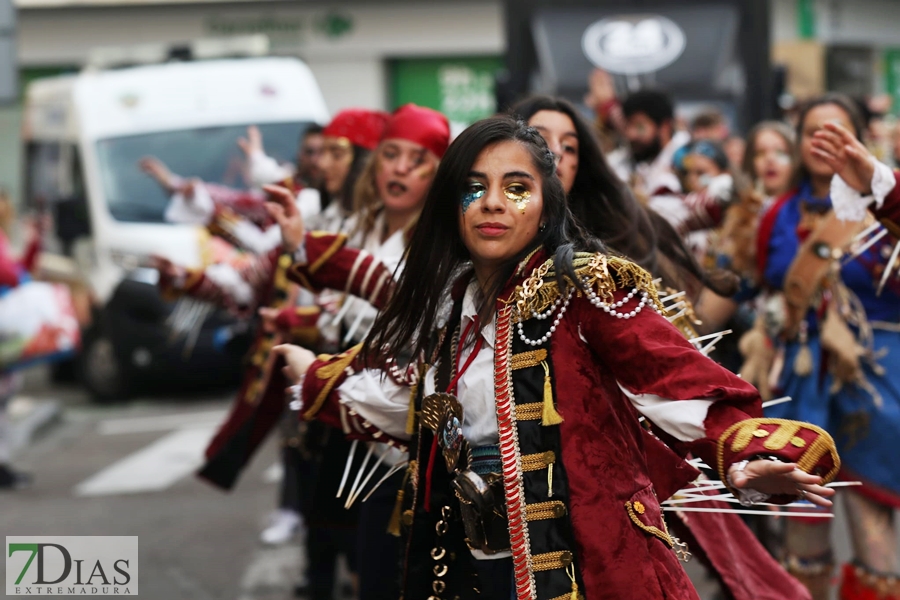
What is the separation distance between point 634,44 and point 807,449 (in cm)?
930

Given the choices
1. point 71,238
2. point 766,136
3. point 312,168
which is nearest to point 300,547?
point 312,168

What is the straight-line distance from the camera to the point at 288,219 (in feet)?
15.1

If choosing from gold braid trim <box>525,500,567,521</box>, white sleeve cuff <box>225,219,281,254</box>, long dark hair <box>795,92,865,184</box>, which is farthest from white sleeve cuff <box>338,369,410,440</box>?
white sleeve cuff <box>225,219,281,254</box>

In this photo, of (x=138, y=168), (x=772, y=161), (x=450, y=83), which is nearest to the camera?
(x=772, y=161)

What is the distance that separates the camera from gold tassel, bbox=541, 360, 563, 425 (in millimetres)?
3098

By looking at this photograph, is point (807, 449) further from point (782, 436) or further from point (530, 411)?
point (530, 411)

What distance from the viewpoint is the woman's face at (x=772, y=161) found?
6498mm

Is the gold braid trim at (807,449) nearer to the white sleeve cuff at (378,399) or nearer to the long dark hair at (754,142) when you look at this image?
the white sleeve cuff at (378,399)

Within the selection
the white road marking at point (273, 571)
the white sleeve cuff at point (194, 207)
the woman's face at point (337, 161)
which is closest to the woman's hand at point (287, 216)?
the woman's face at point (337, 161)

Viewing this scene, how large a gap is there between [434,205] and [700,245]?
12.7 ft

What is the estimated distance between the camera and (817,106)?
5.21 m

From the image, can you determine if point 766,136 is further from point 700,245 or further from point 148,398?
point 148,398

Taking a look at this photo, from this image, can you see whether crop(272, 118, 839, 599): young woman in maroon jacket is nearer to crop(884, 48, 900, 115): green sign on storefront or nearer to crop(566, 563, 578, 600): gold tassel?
crop(566, 563, 578, 600): gold tassel

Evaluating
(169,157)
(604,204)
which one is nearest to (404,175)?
(604,204)
